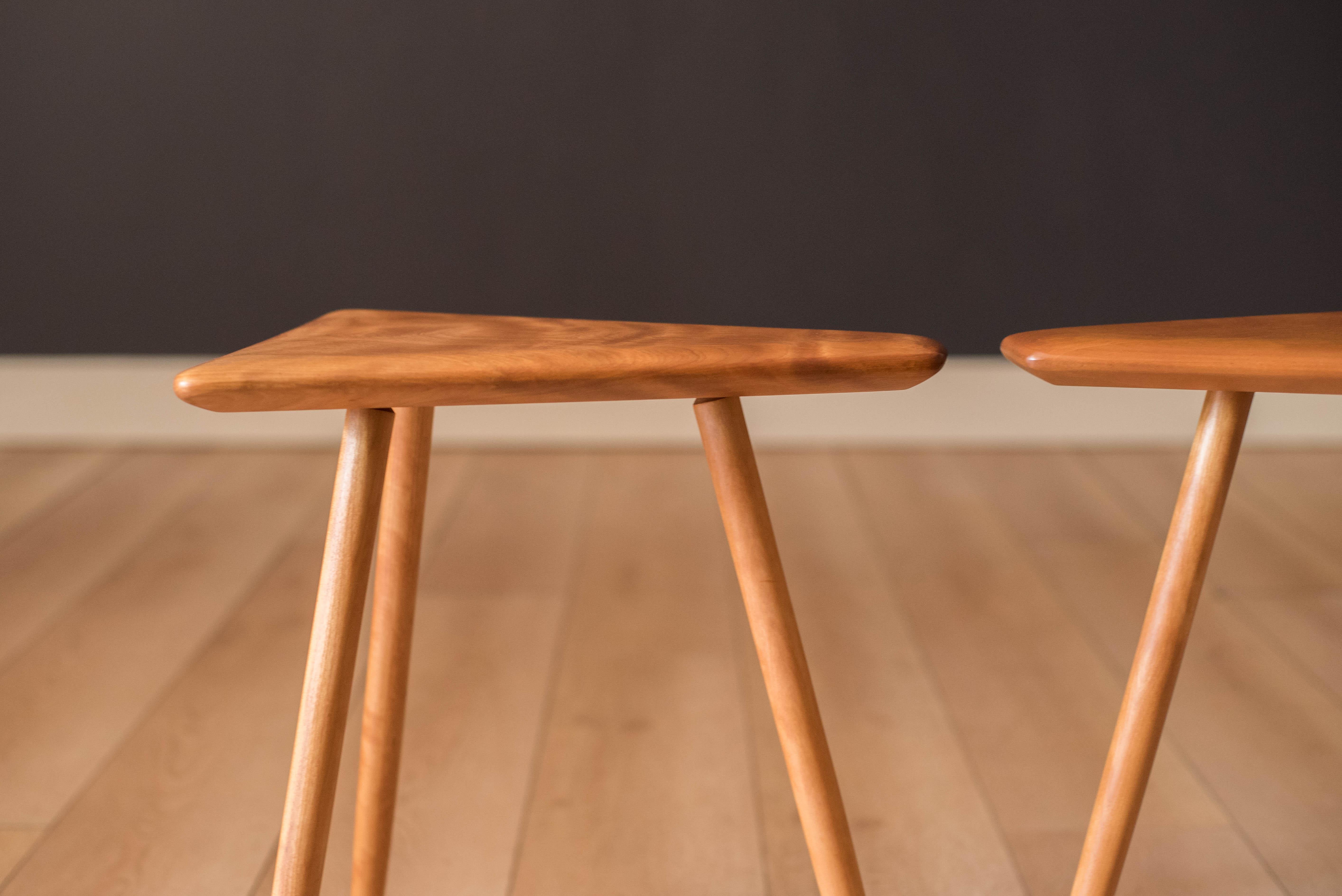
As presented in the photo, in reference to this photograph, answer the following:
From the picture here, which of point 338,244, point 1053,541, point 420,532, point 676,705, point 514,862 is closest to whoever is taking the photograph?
point 420,532

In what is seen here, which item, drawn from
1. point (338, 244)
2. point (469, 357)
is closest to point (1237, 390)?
point (469, 357)

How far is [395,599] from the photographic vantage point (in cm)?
72

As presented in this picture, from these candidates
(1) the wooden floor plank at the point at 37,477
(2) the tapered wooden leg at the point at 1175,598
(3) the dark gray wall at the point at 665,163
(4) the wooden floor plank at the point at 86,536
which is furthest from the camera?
(3) the dark gray wall at the point at 665,163

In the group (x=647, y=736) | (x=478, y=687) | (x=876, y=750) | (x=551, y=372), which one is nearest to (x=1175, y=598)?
(x=551, y=372)

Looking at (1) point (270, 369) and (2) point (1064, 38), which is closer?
(1) point (270, 369)

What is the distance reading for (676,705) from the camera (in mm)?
1215

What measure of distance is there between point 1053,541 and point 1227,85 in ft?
3.01

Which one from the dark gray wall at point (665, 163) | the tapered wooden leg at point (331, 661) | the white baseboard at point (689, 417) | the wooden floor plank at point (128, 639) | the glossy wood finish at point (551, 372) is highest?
the dark gray wall at point (665, 163)

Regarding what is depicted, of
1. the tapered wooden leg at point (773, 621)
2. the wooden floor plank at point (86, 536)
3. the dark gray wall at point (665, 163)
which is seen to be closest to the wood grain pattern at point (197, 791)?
the wooden floor plank at point (86, 536)

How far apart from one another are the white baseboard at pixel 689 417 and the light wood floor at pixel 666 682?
5.9 inches

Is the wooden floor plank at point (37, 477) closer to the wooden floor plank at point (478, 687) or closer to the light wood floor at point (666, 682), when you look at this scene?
the light wood floor at point (666, 682)

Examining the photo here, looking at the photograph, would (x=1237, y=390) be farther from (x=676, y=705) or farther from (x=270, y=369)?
(x=676, y=705)

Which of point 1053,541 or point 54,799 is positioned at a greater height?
point 1053,541

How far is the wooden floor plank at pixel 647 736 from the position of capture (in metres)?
Result: 0.96
